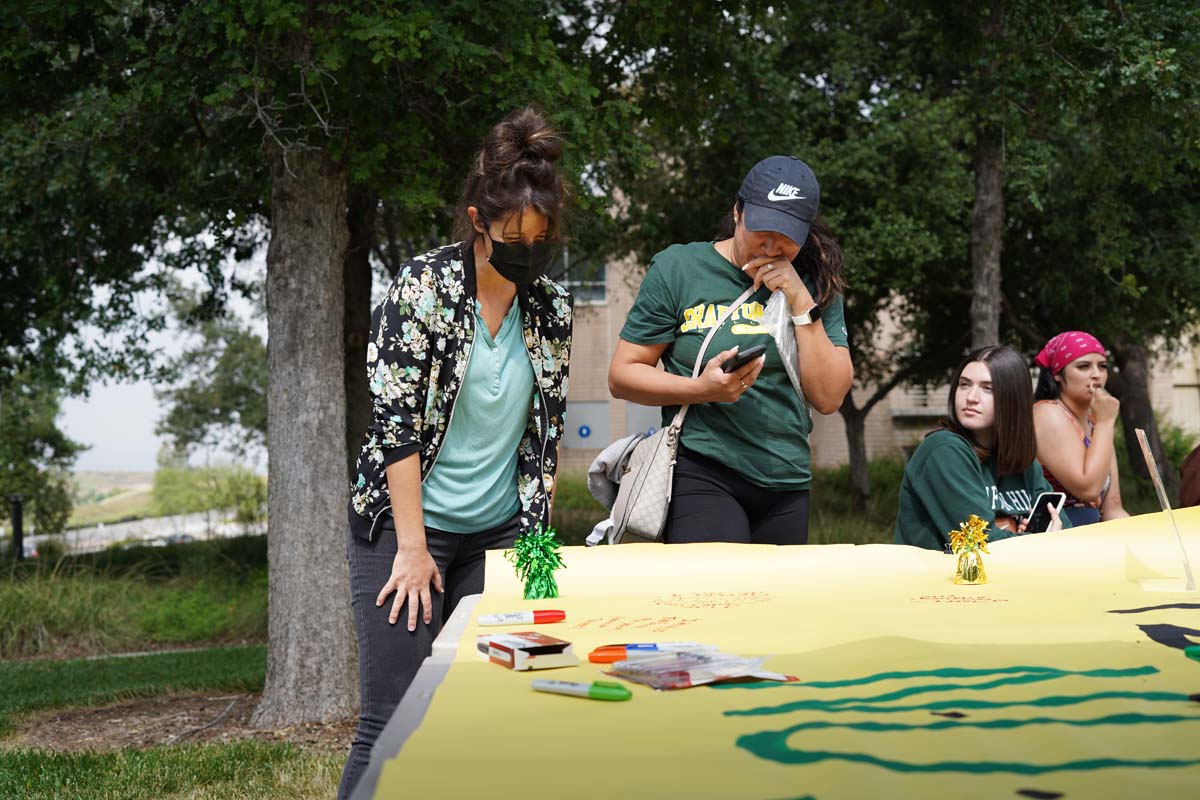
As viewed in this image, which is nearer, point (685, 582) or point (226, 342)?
point (685, 582)

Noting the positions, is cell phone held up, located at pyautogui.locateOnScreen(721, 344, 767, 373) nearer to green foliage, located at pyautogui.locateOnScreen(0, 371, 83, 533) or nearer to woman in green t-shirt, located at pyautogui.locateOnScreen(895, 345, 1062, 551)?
woman in green t-shirt, located at pyautogui.locateOnScreen(895, 345, 1062, 551)

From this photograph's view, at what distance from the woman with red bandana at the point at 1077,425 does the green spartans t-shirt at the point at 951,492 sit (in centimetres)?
49

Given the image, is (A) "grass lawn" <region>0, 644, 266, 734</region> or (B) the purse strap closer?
(B) the purse strap

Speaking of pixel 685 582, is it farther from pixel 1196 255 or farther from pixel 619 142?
pixel 1196 255

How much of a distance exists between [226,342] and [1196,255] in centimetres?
2542

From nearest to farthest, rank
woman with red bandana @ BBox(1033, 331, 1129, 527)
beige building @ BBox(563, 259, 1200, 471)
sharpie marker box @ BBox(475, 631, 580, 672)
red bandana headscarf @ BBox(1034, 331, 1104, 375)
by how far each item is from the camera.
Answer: sharpie marker box @ BBox(475, 631, 580, 672), woman with red bandana @ BBox(1033, 331, 1129, 527), red bandana headscarf @ BBox(1034, 331, 1104, 375), beige building @ BBox(563, 259, 1200, 471)

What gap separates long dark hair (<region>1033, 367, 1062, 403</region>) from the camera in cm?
495

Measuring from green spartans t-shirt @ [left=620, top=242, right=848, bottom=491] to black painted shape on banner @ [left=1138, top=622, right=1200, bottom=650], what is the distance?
141 cm

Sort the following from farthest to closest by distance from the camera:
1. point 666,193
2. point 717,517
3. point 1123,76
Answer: point 666,193 < point 1123,76 < point 717,517

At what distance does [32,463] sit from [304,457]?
21.3 meters

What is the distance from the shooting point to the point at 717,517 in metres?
3.46

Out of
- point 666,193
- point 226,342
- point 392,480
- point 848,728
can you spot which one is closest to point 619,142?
point 392,480

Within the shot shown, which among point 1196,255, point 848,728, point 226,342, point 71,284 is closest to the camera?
point 848,728

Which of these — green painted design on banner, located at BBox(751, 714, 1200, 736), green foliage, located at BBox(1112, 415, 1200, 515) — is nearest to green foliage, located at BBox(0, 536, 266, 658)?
green painted design on banner, located at BBox(751, 714, 1200, 736)
